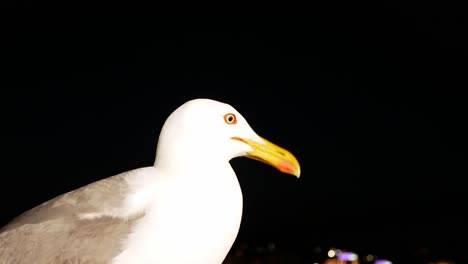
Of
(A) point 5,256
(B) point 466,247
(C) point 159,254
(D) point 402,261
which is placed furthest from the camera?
(D) point 402,261

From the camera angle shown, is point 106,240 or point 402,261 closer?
point 106,240

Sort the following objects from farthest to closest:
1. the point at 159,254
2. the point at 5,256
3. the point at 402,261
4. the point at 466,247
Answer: the point at 402,261 < the point at 466,247 < the point at 5,256 < the point at 159,254

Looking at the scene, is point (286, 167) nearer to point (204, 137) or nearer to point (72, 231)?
point (204, 137)

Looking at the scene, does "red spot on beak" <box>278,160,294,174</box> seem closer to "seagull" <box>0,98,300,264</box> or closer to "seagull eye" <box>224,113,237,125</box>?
"seagull" <box>0,98,300,264</box>

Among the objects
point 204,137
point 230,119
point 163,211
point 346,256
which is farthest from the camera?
point 346,256

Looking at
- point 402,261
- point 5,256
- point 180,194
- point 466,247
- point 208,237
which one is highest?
point 180,194

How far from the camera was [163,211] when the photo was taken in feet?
8.72

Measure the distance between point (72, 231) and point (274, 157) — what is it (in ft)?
3.27

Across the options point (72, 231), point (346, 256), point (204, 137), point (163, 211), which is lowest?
point (346, 256)

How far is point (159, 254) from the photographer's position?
2.61 metres

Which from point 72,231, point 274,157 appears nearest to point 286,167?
point 274,157

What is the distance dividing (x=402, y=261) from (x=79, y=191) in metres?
42.3

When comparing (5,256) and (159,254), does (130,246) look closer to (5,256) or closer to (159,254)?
(159,254)

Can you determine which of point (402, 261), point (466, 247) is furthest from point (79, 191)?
point (402, 261)
